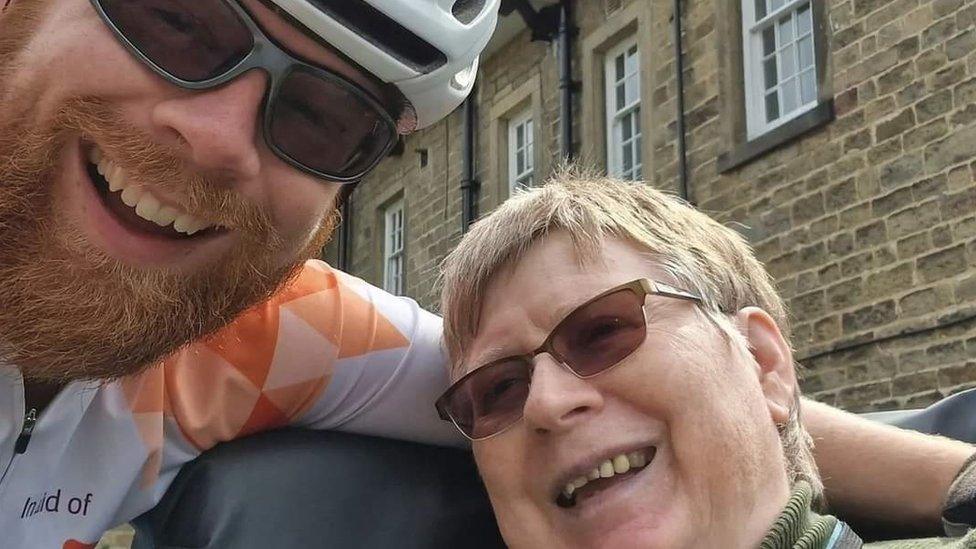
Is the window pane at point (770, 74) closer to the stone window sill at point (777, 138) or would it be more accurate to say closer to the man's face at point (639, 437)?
the stone window sill at point (777, 138)

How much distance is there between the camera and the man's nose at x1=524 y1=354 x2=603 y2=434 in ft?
6.02

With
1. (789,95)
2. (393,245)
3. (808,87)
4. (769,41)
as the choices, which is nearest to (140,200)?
(808,87)

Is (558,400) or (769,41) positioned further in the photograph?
(769,41)

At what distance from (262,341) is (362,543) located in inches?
18.1

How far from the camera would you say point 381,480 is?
213 centimetres

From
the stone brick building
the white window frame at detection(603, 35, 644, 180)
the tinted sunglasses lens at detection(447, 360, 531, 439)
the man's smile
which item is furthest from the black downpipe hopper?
the man's smile

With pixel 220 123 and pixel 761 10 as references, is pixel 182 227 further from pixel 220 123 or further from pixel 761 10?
pixel 761 10

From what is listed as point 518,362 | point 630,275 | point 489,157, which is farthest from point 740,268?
point 489,157

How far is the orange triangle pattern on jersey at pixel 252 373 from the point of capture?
2.04m

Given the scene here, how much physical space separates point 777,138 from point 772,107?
0.67 meters

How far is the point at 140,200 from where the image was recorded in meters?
1.76

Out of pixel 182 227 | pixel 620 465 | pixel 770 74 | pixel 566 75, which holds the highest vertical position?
pixel 566 75

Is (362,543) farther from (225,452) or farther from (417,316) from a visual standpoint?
(417,316)

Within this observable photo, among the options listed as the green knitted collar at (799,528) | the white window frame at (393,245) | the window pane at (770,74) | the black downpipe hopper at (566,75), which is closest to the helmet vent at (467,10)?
the green knitted collar at (799,528)
